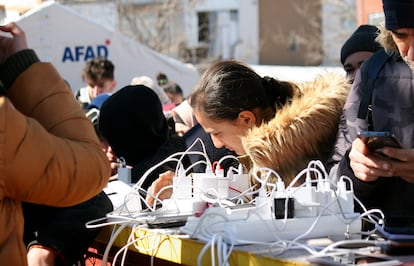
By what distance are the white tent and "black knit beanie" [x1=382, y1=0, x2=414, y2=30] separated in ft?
22.2

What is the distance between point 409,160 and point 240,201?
2.17ft

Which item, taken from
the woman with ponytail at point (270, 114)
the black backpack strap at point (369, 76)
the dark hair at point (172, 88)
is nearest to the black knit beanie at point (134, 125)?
the woman with ponytail at point (270, 114)

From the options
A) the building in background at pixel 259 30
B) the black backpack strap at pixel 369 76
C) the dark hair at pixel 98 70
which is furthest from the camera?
the building in background at pixel 259 30

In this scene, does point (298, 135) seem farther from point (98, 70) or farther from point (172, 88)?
point (172, 88)

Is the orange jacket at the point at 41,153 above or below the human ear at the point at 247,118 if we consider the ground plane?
above

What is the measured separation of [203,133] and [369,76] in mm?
1137

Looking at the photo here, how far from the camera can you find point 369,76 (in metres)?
2.77

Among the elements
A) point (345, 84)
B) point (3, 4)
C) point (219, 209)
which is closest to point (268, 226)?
point (219, 209)

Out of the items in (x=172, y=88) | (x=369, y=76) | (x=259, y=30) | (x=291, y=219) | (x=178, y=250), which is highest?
(x=369, y=76)

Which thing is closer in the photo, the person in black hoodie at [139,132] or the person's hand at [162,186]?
the person's hand at [162,186]

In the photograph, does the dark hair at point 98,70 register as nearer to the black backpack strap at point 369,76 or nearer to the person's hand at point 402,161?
the black backpack strap at point 369,76

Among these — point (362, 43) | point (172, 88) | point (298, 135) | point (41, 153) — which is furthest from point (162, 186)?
point (172, 88)

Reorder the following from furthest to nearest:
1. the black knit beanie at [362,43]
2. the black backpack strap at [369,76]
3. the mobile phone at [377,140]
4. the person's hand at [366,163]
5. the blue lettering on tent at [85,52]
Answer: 1. the blue lettering on tent at [85,52]
2. the black knit beanie at [362,43]
3. the black backpack strap at [369,76]
4. the person's hand at [366,163]
5. the mobile phone at [377,140]

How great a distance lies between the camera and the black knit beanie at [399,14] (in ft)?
8.32
